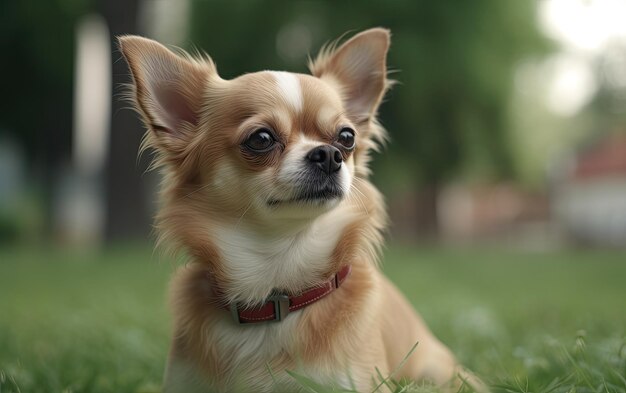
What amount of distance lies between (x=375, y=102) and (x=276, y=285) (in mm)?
1063

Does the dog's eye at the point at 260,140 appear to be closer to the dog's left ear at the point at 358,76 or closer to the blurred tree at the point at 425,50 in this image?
the dog's left ear at the point at 358,76

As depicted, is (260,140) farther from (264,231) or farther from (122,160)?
(122,160)

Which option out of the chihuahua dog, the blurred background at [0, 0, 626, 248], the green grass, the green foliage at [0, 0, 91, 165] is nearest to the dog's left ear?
the chihuahua dog

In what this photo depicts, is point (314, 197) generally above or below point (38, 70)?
above

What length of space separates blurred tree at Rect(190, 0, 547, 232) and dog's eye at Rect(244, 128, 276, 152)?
11667 millimetres

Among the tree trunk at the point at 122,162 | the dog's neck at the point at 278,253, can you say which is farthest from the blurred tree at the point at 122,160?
the dog's neck at the point at 278,253

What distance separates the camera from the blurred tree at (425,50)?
14966mm

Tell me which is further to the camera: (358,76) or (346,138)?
(358,76)

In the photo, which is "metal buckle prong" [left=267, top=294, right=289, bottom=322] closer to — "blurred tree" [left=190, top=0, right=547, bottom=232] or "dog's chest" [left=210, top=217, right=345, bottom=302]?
"dog's chest" [left=210, top=217, right=345, bottom=302]

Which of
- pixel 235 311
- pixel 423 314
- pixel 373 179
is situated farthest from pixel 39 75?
pixel 235 311

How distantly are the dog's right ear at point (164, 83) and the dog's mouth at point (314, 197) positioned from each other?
630 mm

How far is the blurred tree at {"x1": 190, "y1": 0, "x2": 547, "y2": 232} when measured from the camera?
49.1 ft

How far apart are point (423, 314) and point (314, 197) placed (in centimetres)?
330

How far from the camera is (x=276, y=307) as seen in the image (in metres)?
2.66
